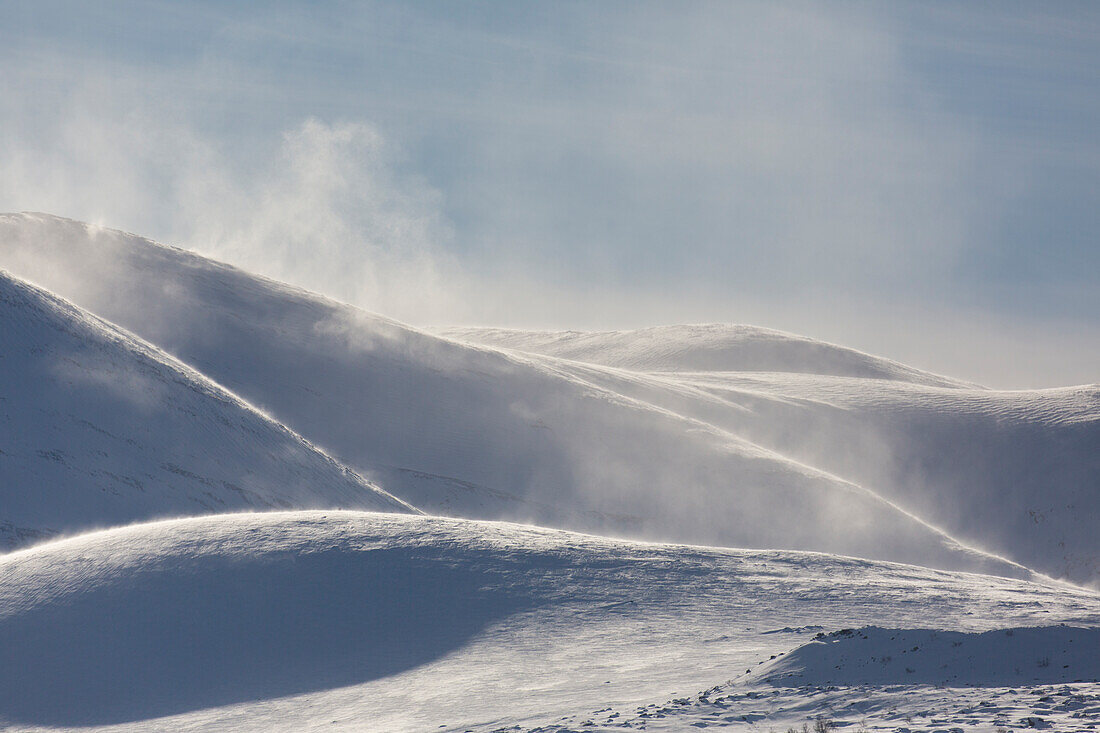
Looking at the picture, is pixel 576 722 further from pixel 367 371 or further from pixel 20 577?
pixel 367 371

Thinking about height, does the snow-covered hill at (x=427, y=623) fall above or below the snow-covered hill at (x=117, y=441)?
below

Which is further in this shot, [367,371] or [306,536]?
[367,371]

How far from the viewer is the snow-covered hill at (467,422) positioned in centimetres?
4588

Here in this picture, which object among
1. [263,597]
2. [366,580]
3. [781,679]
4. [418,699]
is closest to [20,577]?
[263,597]

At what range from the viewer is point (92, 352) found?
124 ft

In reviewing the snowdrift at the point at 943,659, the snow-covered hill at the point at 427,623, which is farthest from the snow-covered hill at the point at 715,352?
the snowdrift at the point at 943,659

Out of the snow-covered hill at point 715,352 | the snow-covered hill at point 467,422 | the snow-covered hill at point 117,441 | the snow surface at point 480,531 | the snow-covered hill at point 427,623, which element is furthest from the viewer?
the snow-covered hill at point 715,352

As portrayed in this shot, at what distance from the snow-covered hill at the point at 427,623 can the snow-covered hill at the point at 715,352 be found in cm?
6861

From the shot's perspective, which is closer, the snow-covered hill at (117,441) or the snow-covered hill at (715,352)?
the snow-covered hill at (117,441)

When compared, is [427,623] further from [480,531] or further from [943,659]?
[943,659]

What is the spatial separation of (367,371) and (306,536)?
3395 cm

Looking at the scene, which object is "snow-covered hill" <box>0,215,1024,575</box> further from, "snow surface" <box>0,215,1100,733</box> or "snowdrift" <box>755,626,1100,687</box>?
"snowdrift" <box>755,626,1100,687</box>

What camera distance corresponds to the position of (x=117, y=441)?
3369 cm

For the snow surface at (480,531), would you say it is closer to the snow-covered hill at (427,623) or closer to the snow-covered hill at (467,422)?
the snow-covered hill at (427,623)
